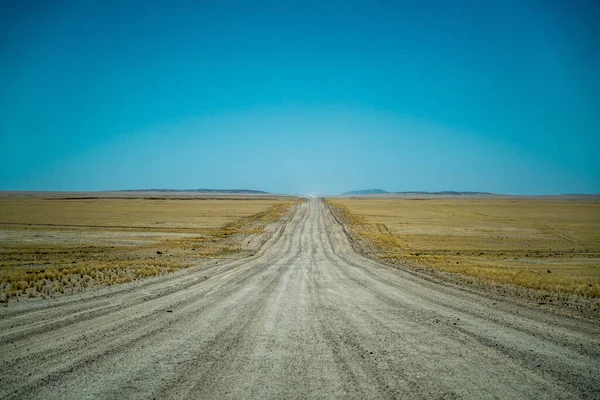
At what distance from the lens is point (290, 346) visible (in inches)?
302

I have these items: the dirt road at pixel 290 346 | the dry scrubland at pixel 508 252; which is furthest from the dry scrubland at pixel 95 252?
the dry scrubland at pixel 508 252

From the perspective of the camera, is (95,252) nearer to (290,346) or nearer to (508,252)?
(290,346)

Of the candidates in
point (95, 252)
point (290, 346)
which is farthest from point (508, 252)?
point (95, 252)

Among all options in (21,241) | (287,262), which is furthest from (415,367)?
(21,241)

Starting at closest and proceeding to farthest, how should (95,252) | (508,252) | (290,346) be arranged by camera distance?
(290,346)
(95,252)
(508,252)

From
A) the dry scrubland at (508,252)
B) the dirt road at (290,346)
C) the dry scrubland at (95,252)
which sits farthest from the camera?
the dry scrubland at (508,252)

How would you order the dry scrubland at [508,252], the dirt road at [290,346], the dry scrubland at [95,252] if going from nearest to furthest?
the dirt road at [290,346]
the dry scrubland at [95,252]
the dry scrubland at [508,252]

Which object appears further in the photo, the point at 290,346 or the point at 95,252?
the point at 95,252

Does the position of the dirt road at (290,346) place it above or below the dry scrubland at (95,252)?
above

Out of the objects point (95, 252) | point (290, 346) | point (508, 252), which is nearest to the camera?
point (290, 346)

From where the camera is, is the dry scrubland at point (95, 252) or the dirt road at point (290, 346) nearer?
the dirt road at point (290, 346)

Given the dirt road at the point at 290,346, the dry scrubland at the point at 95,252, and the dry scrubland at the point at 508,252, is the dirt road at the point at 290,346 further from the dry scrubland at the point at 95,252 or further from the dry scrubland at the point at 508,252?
the dry scrubland at the point at 508,252

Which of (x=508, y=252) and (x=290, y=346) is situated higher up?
(x=290, y=346)

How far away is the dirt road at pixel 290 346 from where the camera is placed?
19.3 ft
